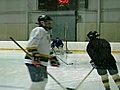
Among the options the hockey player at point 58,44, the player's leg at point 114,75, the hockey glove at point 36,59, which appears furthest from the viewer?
the hockey player at point 58,44

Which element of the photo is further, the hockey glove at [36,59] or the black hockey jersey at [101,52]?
the black hockey jersey at [101,52]

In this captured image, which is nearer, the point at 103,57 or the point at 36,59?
the point at 36,59

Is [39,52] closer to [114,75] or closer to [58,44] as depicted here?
[114,75]

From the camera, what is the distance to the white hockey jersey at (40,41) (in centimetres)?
315

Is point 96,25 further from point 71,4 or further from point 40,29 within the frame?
point 40,29

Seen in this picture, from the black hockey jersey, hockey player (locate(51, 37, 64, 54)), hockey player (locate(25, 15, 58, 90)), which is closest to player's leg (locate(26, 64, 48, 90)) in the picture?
hockey player (locate(25, 15, 58, 90))

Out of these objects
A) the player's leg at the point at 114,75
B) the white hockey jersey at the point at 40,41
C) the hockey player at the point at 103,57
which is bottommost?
the player's leg at the point at 114,75

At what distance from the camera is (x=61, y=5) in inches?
502

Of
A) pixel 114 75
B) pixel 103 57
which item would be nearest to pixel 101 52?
pixel 103 57

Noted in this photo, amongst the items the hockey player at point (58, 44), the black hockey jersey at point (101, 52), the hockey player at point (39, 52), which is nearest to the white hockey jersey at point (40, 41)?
the hockey player at point (39, 52)

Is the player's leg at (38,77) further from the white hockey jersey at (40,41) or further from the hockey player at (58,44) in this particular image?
the hockey player at (58,44)

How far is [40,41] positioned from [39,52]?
11 centimetres

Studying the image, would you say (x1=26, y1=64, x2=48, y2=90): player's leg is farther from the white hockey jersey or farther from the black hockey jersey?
the black hockey jersey

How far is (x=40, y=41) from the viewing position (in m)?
3.17
